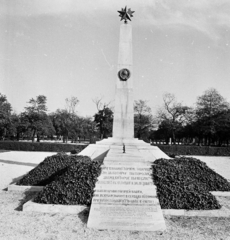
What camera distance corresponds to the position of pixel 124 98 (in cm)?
1477

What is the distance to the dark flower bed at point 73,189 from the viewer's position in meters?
5.84

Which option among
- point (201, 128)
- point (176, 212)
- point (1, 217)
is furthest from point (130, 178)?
point (201, 128)

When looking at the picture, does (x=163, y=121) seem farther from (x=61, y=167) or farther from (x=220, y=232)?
(x=220, y=232)

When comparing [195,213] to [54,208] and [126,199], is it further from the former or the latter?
[54,208]

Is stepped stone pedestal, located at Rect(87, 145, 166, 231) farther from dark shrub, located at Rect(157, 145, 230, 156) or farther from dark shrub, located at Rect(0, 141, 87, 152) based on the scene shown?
dark shrub, located at Rect(0, 141, 87, 152)

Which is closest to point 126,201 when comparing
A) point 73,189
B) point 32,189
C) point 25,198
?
point 73,189

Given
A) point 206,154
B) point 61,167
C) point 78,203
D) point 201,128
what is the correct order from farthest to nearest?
point 201,128
point 206,154
point 61,167
point 78,203

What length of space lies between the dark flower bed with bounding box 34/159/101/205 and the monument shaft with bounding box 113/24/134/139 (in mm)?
8152

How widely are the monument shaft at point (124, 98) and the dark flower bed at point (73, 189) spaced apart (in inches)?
321

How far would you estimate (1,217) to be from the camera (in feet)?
17.5

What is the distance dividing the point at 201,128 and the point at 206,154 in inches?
579

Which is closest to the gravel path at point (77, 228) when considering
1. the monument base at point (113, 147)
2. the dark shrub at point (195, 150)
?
the monument base at point (113, 147)

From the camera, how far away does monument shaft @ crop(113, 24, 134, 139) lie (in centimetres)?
→ 1465

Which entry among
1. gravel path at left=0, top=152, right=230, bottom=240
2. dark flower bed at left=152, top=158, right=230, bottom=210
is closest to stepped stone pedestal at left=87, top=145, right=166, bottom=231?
gravel path at left=0, top=152, right=230, bottom=240
